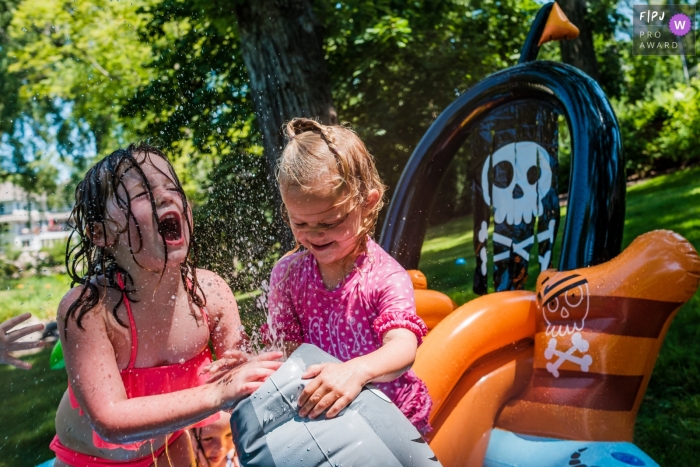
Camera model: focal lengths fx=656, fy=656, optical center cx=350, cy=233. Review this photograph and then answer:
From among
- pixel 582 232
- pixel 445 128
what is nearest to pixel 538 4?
pixel 445 128

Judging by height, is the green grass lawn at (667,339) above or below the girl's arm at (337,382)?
below

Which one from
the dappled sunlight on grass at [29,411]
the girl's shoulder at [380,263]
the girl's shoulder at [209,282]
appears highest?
the girl's shoulder at [380,263]

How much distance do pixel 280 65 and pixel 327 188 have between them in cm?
285

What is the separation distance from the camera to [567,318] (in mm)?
2150

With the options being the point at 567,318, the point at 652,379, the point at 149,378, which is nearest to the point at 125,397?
the point at 149,378

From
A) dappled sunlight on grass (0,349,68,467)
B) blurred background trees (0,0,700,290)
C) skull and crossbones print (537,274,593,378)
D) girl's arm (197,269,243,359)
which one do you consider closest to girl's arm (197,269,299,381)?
girl's arm (197,269,243,359)

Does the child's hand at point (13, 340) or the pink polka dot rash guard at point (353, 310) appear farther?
the child's hand at point (13, 340)

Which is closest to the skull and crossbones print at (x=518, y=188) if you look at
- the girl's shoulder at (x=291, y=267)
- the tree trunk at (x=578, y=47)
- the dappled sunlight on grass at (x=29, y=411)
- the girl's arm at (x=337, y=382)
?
the girl's shoulder at (x=291, y=267)

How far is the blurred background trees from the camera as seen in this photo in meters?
3.14

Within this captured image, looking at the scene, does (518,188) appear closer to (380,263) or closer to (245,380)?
(380,263)

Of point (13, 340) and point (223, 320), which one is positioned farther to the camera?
point (13, 340)

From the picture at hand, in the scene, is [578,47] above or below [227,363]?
above

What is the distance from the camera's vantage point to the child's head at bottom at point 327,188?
157 cm

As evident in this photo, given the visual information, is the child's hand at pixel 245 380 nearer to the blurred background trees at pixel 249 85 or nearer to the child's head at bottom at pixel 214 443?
the child's head at bottom at pixel 214 443
